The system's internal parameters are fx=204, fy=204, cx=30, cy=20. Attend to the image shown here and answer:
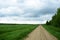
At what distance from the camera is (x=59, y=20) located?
9200 cm

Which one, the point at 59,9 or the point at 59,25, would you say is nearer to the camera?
the point at 59,25

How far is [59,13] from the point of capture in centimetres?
9444

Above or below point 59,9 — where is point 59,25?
below

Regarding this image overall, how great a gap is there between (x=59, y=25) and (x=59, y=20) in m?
2.38

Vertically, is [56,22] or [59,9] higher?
[59,9]

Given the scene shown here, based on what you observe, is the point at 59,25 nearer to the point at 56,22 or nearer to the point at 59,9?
the point at 56,22

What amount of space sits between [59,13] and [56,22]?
4.41 metres

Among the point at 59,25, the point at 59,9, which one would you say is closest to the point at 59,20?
the point at 59,25

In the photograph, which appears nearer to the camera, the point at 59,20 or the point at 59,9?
the point at 59,20

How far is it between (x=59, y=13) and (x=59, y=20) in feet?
13.3

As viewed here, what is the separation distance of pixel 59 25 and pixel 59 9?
11.1 metres

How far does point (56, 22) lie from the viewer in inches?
3738

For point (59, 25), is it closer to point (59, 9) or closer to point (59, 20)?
point (59, 20)
